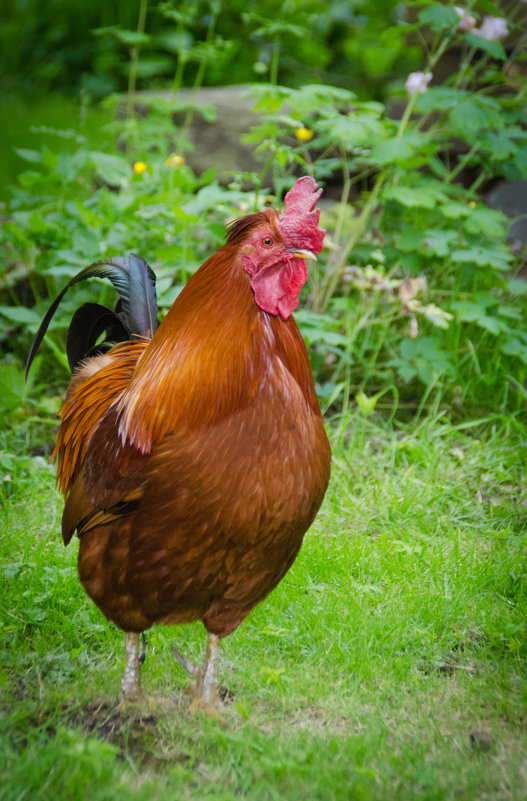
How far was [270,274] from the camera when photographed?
2.22 m

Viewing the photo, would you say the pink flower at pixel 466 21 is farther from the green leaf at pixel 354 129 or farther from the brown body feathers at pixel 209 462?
the brown body feathers at pixel 209 462

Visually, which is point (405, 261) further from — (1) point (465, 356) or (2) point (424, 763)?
(2) point (424, 763)

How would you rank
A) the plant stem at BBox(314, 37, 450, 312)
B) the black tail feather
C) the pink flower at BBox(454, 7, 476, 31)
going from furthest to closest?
1. the plant stem at BBox(314, 37, 450, 312)
2. the pink flower at BBox(454, 7, 476, 31)
3. the black tail feather

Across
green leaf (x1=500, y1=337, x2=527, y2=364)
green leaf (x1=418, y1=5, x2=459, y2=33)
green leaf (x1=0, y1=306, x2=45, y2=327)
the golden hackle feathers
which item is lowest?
green leaf (x1=0, y1=306, x2=45, y2=327)

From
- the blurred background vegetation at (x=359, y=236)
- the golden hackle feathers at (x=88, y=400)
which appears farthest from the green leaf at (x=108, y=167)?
the golden hackle feathers at (x=88, y=400)

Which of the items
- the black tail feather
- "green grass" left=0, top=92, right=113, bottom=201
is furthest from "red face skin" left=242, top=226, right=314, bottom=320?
"green grass" left=0, top=92, right=113, bottom=201

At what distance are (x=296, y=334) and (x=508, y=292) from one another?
3.00 m

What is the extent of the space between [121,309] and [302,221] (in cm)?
127

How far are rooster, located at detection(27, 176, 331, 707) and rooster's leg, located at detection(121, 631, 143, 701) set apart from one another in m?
0.17

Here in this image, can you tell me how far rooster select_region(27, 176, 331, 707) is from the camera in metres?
2.17

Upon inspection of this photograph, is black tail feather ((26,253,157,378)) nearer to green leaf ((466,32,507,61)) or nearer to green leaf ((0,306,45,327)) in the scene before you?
green leaf ((0,306,45,327))

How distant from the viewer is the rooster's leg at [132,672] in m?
2.59

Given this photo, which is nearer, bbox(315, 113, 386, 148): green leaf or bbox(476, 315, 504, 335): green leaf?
bbox(315, 113, 386, 148): green leaf

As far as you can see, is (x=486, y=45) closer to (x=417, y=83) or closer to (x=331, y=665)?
(x=417, y=83)
